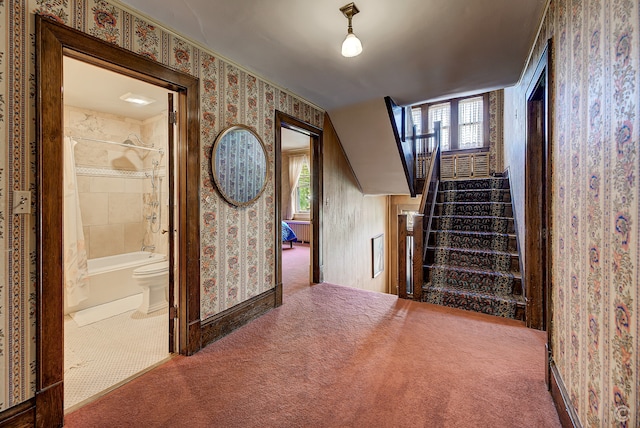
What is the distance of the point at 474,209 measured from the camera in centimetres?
384

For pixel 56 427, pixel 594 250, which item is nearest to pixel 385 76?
pixel 594 250

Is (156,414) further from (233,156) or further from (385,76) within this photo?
(385,76)

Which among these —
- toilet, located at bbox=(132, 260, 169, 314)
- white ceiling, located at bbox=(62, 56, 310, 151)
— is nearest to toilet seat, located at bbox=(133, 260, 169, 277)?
toilet, located at bbox=(132, 260, 169, 314)

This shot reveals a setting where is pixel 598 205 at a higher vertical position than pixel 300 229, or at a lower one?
higher

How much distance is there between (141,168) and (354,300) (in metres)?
3.49

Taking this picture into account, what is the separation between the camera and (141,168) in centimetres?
402

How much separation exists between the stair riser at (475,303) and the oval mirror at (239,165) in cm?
215

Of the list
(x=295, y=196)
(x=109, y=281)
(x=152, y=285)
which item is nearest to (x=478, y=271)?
(x=152, y=285)

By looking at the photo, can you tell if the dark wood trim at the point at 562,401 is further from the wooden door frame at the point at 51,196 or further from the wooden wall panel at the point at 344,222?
the wooden wall panel at the point at 344,222

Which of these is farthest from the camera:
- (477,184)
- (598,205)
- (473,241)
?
(477,184)

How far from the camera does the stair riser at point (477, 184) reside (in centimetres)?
399

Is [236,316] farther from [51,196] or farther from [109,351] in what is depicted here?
[51,196]

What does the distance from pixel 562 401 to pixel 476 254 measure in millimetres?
1954

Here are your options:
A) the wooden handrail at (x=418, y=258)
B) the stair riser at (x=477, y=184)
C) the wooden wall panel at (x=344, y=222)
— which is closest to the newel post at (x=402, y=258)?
the wooden handrail at (x=418, y=258)
